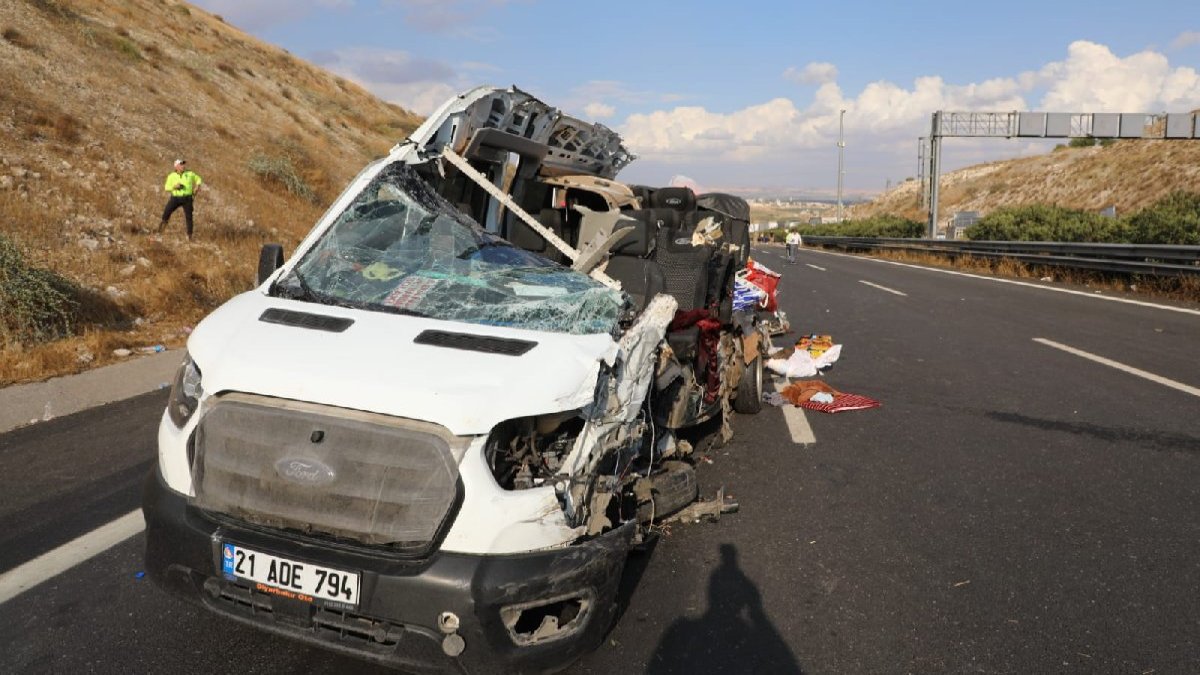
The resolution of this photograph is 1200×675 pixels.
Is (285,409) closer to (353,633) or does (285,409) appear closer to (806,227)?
(353,633)

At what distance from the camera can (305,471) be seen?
8.76ft

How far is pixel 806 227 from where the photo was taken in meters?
69.4

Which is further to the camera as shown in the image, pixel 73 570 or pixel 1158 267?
pixel 1158 267

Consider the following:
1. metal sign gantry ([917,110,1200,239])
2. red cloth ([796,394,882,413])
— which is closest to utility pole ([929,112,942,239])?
metal sign gantry ([917,110,1200,239])

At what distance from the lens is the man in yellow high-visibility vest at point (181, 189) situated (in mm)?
16031

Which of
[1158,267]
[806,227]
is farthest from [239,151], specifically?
[806,227]

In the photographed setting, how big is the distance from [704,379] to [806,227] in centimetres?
6707

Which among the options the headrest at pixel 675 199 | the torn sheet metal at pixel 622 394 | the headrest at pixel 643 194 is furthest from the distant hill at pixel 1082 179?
the torn sheet metal at pixel 622 394

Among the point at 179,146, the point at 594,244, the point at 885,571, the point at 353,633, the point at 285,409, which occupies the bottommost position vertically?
the point at 885,571

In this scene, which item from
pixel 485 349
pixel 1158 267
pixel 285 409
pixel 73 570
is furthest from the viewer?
pixel 1158 267

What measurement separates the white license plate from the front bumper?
0.02m

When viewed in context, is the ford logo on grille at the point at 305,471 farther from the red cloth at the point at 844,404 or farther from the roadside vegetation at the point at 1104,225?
the roadside vegetation at the point at 1104,225

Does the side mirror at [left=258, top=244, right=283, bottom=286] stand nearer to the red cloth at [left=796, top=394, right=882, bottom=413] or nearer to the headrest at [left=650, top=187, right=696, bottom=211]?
the headrest at [left=650, top=187, right=696, bottom=211]

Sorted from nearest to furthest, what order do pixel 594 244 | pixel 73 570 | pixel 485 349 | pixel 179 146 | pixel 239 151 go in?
pixel 485 349
pixel 73 570
pixel 594 244
pixel 179 146
pixel 239 151
